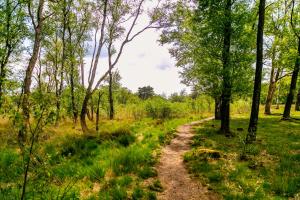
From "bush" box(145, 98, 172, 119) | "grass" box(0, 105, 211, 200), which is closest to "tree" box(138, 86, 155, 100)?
"bush" box(145, 98, 172, 119)

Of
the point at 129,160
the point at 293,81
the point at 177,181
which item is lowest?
the point at 177,181

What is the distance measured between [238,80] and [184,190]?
972 centimetres

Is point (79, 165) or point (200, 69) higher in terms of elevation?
point (200, 69)

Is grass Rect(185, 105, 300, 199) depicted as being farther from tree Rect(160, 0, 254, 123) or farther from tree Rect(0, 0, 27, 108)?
tree Rect(0, 0, 27, 108)

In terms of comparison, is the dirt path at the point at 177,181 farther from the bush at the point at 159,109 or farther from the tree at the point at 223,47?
the bush at the point at 159,109

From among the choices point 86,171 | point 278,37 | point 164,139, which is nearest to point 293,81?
point 278,37

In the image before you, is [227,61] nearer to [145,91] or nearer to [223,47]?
[223,47]

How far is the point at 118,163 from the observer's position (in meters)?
8.77

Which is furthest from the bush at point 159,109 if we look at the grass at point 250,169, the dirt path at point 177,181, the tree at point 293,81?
the dirt path at point 177,181

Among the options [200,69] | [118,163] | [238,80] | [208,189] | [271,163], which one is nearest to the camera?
[208,189]

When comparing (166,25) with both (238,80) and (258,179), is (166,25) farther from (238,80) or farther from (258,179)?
(258,179)

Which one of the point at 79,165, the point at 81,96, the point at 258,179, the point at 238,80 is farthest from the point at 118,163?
the point at 81,96

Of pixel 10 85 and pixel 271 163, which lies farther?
pixel 271 163

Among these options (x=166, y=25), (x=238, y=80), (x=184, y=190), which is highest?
(x=166, y=25)
